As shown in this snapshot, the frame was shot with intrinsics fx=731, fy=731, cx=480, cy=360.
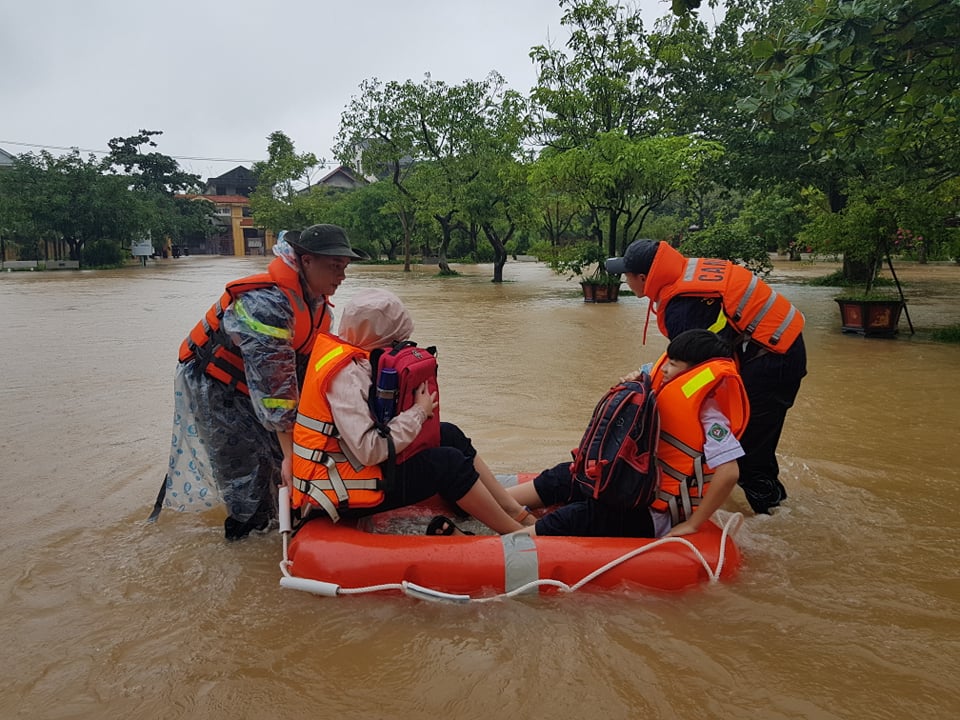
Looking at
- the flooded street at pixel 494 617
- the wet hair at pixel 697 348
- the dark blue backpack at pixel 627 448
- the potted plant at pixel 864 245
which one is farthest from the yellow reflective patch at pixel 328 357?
the potted plant at pixel 864 245

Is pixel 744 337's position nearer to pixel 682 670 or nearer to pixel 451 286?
pixel 682 670

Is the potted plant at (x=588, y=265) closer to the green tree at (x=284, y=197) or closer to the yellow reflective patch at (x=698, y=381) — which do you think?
the yellow reflective patch at (x=698, y=381)

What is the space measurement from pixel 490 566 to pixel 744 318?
1970 mm

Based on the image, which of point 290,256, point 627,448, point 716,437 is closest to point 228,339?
point 290,256

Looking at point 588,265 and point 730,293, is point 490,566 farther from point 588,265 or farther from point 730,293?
point 588,265

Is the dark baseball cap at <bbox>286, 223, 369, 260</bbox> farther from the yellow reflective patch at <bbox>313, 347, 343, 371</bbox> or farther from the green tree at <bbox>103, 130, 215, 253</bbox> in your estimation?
the green tree at <bbox>103, 130, 215, 253</bbox>

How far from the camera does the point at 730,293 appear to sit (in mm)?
3910

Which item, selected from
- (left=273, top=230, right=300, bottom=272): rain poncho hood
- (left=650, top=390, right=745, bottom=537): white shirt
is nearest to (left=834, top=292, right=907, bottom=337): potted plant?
(left=650, top=390, right=745, bottom=537): white shirt

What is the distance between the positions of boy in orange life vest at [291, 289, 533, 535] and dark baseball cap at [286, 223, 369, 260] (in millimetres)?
261

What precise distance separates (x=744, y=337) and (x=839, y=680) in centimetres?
193

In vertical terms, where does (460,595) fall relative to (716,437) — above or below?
below

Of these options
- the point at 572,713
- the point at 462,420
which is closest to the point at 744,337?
the point at 572,713

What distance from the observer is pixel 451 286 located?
2448 centimetres

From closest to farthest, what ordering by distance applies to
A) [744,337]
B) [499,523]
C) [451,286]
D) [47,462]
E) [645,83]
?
A: [499,523]
[744,337]
[47,462]
[645,83]
[451,286]
